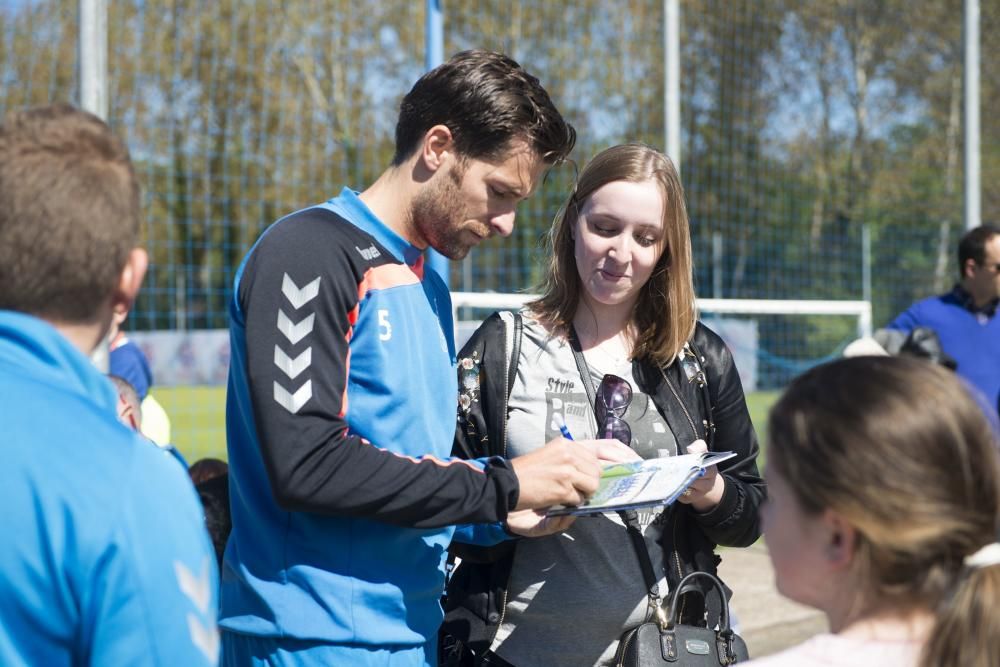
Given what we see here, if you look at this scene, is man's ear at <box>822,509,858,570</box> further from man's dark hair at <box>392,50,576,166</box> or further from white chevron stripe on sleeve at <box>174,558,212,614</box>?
man's dark hair at <box>392,50,576,166</box>

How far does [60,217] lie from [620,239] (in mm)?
1610

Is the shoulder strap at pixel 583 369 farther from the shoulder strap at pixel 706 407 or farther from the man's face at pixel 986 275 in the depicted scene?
the man's face at pixel 986 275

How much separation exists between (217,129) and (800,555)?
890cm

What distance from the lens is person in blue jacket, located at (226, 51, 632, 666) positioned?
1.84 metres

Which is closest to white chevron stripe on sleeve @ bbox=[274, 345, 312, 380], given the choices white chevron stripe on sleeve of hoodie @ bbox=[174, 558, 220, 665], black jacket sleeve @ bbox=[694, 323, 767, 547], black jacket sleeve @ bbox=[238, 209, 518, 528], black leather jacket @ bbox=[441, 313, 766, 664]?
black jacket sleeve @ bbox=[238, 209, 518, 528]

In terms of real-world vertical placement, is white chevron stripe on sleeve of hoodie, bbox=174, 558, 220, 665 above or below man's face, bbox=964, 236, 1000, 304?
below

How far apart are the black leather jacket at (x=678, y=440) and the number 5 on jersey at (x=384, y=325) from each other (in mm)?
550

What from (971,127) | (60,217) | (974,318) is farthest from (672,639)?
(971,127)

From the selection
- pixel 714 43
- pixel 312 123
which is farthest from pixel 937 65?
pixel 312 123

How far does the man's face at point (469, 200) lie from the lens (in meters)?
2.18

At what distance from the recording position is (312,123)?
44.1ft

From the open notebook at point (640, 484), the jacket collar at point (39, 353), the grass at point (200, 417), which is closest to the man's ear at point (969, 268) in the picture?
the open notebook at point (640, 484)

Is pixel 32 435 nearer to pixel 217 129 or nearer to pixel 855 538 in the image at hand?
pixel 855 538

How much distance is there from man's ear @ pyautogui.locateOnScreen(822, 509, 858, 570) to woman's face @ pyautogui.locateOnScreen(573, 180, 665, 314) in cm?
122
